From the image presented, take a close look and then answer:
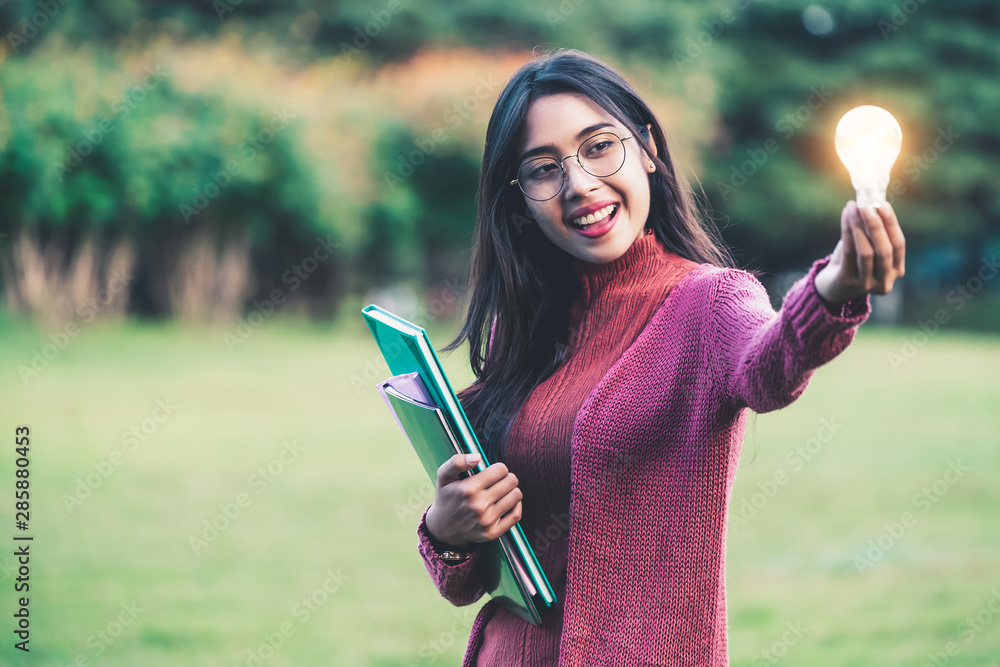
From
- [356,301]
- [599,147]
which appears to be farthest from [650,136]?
[356,301]

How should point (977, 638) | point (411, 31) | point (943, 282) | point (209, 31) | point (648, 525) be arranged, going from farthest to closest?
point (943, 282), point (411, 31), point (209, 31), point (977, 638), point (648, 525)

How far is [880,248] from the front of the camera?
0.96 meters

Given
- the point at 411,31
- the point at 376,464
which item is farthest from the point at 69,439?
the point at 411,31

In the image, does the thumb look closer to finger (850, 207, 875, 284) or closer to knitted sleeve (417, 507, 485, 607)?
knitted sleeve (417, 507, 485, 607)

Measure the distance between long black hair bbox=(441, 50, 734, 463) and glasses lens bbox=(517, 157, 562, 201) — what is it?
62mm

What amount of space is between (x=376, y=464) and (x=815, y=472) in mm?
3159

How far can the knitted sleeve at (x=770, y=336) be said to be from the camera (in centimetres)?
105

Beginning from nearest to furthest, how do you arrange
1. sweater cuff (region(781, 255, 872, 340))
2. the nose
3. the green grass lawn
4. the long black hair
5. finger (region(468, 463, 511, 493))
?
sweater cuff (region(781, 255, 872, 340)) < finger (region(468, 463, 511, 493)) < the nose < the long black hair < the green grass lawn

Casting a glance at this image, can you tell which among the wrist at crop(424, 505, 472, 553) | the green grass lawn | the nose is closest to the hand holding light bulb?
the nose

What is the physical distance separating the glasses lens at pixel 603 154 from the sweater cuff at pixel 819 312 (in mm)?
533

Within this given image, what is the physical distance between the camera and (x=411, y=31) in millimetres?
17938

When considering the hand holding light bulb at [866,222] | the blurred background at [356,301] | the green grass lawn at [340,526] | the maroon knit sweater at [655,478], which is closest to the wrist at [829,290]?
the hand holding light bulb at [866,222]

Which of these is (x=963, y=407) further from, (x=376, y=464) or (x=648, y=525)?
(x=648, y=525)

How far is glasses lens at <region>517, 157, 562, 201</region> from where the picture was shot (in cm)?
156
